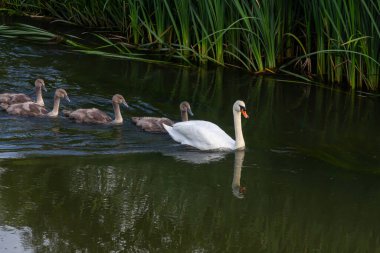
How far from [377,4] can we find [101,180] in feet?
17.9

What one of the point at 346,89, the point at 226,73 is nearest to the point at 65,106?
the point at 226,73

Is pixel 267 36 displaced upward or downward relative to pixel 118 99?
upward

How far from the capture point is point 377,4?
470 inches

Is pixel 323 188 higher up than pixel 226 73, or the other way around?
pixel 226 73

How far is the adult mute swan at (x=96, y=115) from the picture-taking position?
35.4ft

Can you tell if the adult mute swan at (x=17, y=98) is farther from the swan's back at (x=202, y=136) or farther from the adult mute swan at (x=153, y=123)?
the swan's back at (x=202, y=136)

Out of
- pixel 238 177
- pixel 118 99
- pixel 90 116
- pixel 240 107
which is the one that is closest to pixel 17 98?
pixel 90 116

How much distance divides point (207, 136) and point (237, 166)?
2.46 feet

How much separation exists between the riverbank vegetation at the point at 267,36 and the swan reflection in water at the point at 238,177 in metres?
2.79

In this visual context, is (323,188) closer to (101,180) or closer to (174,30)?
(101,180)

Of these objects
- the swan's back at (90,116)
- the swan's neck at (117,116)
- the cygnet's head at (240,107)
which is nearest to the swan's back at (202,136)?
the cygnet's head at (240,107)

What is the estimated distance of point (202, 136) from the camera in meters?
10.1

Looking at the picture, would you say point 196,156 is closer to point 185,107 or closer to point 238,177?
point 238,177

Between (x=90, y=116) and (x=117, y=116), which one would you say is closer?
(x=90, y=116)
